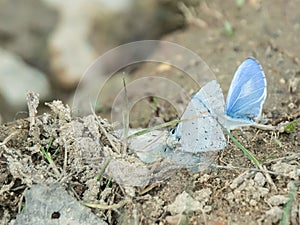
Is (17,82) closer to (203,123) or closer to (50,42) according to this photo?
(50,42)

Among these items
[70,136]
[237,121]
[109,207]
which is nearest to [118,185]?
[109,207]

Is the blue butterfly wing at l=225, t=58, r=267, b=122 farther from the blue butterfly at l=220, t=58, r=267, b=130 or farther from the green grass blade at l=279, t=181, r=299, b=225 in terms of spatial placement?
the green grass blade at l=279, t=181, r=299, b=225

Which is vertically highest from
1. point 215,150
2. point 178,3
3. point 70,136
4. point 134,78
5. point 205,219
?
point 178,3

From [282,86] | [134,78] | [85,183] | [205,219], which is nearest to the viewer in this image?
[205,219]

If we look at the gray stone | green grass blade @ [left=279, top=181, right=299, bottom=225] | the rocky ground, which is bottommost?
green grass blade @ [left=279, top=181, right=299, bottom=225]

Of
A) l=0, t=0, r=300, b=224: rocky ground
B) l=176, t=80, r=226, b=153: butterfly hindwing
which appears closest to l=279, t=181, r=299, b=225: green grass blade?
l=0, t=0, r=300, b=224: rocky ground

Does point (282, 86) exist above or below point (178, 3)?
below

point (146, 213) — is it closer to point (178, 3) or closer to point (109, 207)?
point (109, 207)
